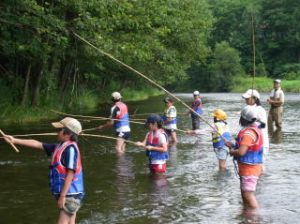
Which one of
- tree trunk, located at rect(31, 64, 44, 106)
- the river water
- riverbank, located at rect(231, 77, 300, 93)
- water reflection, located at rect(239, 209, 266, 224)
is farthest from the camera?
riverbank, located at rect(231, 77, 300, 93)

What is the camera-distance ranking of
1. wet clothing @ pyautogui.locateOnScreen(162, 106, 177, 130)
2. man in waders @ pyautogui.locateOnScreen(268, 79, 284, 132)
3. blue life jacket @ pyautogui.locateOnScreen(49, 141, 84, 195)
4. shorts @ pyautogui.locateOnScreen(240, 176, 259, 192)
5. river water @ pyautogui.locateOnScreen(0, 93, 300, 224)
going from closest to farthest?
blue life jacket @ pyautogui.locateOnScreen(49, 141, 84, 195), shorts @ pyautogui.locateOnScreen(240, 176, 259, 192), river water @ pyautogui.locateOnScreen(0, 93, 300, 224), wet clothing @ pyautogui.locateOnScreen(162, 106, 177, 130), man in waders @ pyautogui.locateOnScreen(268, 79, 284, 132)

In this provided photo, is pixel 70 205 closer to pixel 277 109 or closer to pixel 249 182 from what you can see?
pixel 249 182

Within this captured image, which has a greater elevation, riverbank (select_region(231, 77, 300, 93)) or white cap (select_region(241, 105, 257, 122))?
riverbank (select_region(231, 77, 300, 93))

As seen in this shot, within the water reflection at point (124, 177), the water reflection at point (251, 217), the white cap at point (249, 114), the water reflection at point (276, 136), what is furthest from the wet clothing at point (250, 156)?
the water reflection at point (276, 136)

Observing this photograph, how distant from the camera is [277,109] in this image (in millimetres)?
20875

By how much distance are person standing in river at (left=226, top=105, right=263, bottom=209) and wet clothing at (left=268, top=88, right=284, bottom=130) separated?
11.9 metres

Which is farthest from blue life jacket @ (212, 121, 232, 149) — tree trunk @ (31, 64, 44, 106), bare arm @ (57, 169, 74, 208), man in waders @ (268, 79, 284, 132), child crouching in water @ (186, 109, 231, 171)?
tree trunk @ (31, 64, 44, 106)

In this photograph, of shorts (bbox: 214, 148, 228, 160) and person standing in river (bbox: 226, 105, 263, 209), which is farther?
shorts (bbox: 214, 148, 228, 160)

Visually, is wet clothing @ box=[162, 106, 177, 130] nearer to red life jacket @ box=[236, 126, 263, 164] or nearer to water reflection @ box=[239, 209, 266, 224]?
water reflection @ box=[239, 209, 266, 224]

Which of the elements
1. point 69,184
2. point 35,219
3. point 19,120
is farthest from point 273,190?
point 19,120

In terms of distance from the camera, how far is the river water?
8.70 metres

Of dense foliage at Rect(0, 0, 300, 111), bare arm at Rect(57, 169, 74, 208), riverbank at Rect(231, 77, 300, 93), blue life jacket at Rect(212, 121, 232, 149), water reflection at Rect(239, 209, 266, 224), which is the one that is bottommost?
water reflection at Rect(239, 209, 266, 224)

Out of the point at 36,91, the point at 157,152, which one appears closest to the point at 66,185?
the point at 157,152

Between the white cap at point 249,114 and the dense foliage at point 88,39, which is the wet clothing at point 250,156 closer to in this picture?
A: the white cap at point 249,114
